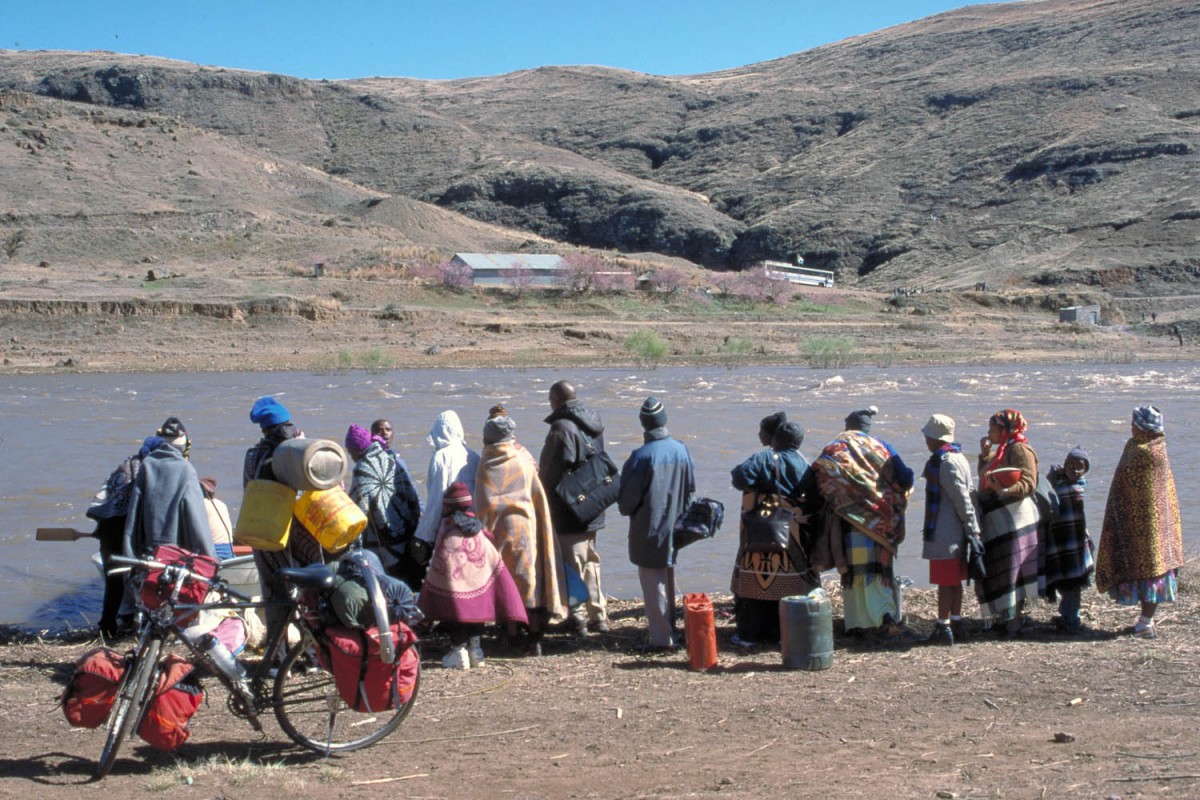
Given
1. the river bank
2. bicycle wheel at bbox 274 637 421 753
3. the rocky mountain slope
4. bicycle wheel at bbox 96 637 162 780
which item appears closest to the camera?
bicycle wheel at bbox 96 637 162 780

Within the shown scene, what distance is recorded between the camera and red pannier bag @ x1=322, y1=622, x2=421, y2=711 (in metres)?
5.28

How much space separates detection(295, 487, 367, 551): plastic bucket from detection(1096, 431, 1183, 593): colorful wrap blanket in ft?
14.7

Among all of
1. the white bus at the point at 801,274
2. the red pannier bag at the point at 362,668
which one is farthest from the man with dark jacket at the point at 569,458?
the white bus at the point at 801,274

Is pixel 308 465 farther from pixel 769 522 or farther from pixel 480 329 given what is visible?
pixel 480 329

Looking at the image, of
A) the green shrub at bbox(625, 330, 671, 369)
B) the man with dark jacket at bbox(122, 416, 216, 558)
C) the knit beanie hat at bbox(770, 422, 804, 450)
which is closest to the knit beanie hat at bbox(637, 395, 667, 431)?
the knit beanie hat at bbox(770, 422, 804, 450)

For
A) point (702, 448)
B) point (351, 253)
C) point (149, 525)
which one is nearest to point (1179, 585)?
point (149, 525)

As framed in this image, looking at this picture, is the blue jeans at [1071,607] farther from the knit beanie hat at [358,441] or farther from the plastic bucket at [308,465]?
the plastic bucket at [308,465]

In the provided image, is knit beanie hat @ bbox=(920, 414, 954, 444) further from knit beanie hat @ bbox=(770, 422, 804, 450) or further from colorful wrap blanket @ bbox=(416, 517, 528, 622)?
colorful wrap blanket @ bbox=(416, 517, 528, 622)

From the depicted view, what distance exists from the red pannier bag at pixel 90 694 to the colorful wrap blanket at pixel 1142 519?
5.43m

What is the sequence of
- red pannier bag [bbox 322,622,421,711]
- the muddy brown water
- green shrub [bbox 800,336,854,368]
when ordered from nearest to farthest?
red pannier bag [bbox 322,622,421,711] → the muddy brown water → green shrub [bbox 800,336,854,368]

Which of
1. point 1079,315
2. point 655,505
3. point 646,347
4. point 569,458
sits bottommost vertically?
point 655,505

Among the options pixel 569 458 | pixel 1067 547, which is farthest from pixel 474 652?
pixel 1067 547

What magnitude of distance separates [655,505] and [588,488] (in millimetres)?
438

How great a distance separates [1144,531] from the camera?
293 inches
